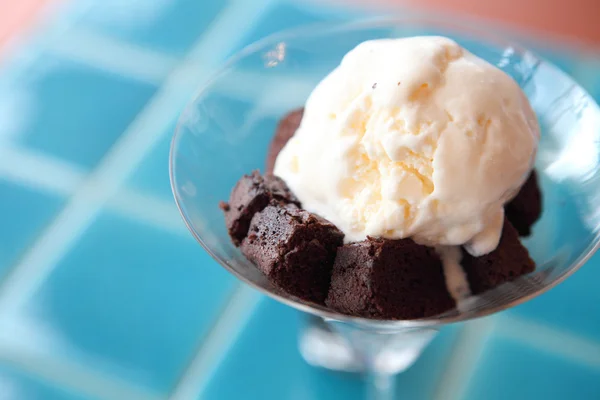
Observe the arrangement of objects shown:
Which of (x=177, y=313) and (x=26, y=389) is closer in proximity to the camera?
(x=26, y=389)

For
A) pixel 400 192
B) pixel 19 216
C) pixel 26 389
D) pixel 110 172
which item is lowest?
pixel 26 389

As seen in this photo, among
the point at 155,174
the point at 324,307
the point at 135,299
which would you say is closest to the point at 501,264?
the point at 324,307

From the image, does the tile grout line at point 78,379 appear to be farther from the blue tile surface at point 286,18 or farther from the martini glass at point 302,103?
the blue tile surface at point 286,18

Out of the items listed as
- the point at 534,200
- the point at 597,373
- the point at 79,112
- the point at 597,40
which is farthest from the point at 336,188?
the point at 597,40

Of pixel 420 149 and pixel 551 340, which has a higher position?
pixel 420 149

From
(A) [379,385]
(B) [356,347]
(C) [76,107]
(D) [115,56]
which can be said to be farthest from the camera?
(D) [115,56]

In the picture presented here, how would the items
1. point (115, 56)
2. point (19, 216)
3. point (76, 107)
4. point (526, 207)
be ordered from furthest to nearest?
point (115, 56), point (76, 107), point (19, 216), point (526, 207)

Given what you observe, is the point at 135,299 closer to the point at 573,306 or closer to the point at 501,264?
the point at 501,264

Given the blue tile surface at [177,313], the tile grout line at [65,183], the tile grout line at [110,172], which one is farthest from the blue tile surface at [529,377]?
the tile grout line at [110,172]
